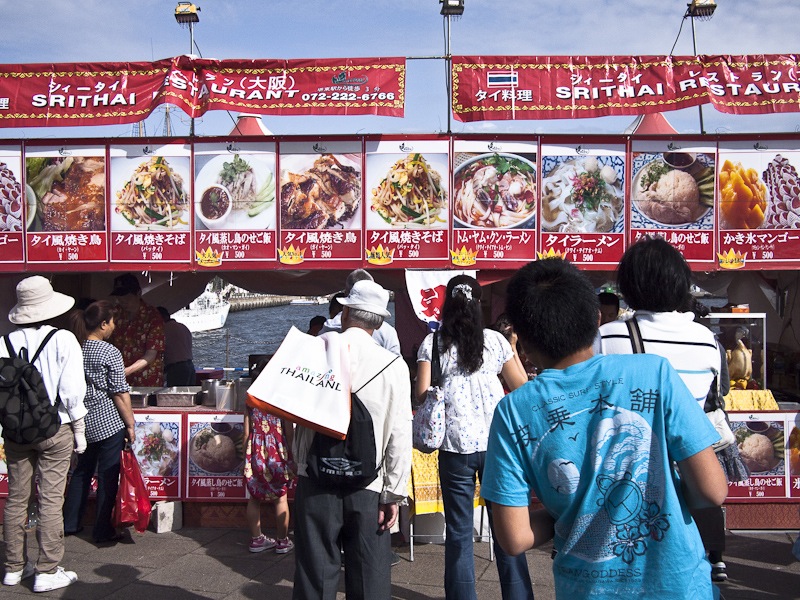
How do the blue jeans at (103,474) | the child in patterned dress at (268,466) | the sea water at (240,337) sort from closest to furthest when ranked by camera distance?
the child in patterned dress at (268,466), the blue jeans at (103,474), the sea water at (240,337)

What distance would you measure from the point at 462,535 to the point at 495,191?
10.7 ft

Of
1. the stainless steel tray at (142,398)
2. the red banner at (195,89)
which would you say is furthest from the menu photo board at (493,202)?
the stainless steel tray at (142,398)

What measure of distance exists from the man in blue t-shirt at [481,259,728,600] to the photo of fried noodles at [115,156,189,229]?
5100 mm

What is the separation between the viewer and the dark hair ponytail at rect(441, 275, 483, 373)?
4109 mm

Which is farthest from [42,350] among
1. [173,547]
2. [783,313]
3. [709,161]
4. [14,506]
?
[783,313]

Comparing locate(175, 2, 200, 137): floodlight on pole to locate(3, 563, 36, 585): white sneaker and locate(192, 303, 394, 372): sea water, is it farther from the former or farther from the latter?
locate(192, 303, 394, 372): sea water

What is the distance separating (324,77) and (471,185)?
5.19ft

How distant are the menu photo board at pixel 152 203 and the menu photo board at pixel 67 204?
0.13 meters

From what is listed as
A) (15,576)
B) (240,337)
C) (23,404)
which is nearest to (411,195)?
(23,404)

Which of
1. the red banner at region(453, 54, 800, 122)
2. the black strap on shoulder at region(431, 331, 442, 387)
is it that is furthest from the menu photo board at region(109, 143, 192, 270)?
the black strap on shoulder at region(431, 331, 442, 387)

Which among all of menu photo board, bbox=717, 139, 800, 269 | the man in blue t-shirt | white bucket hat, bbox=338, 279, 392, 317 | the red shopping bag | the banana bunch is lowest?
the red shopping bag

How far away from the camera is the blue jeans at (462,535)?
3.77m

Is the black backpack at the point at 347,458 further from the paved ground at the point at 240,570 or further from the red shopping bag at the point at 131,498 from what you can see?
the red shopping bag at the point at 131,498

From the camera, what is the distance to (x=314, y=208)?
6.32 m
